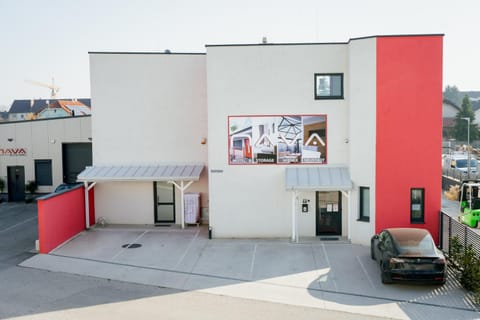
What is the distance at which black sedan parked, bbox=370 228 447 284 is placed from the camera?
1102cm

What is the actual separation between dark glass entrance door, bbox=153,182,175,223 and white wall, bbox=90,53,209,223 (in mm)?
288

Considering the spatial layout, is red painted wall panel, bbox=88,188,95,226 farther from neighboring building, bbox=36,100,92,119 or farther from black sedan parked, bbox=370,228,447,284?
neighboring building, bbox=36,100,92,119

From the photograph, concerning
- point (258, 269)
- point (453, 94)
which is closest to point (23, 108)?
point (258, 269)

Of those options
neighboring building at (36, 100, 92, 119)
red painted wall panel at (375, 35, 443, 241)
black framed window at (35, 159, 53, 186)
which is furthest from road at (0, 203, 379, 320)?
neighboring building at (36, 100, 92, 119)

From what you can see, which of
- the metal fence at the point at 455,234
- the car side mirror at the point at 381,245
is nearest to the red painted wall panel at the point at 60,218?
the car side mirror at the point at 381,245

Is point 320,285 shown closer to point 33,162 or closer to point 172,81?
point 172,81

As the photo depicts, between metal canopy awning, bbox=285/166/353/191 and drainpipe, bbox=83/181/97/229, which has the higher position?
metal canopy awning, bbox=285/166/353/191

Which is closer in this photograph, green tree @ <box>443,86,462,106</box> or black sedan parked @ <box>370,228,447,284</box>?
black sedan parked @ <box>370,228,447,284</box>

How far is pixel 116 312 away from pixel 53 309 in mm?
1533

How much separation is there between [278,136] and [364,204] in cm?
406

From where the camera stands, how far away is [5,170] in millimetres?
25766

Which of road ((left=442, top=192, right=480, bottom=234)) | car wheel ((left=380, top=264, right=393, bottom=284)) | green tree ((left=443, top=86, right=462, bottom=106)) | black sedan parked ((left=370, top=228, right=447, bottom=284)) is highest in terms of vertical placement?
green tree ((left=443, top=86, right=462, bottom=106))

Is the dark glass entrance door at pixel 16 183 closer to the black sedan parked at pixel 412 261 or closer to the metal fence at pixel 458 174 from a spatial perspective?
the black sedan parked at pixel 412 261

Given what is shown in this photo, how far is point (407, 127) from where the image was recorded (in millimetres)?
15500
